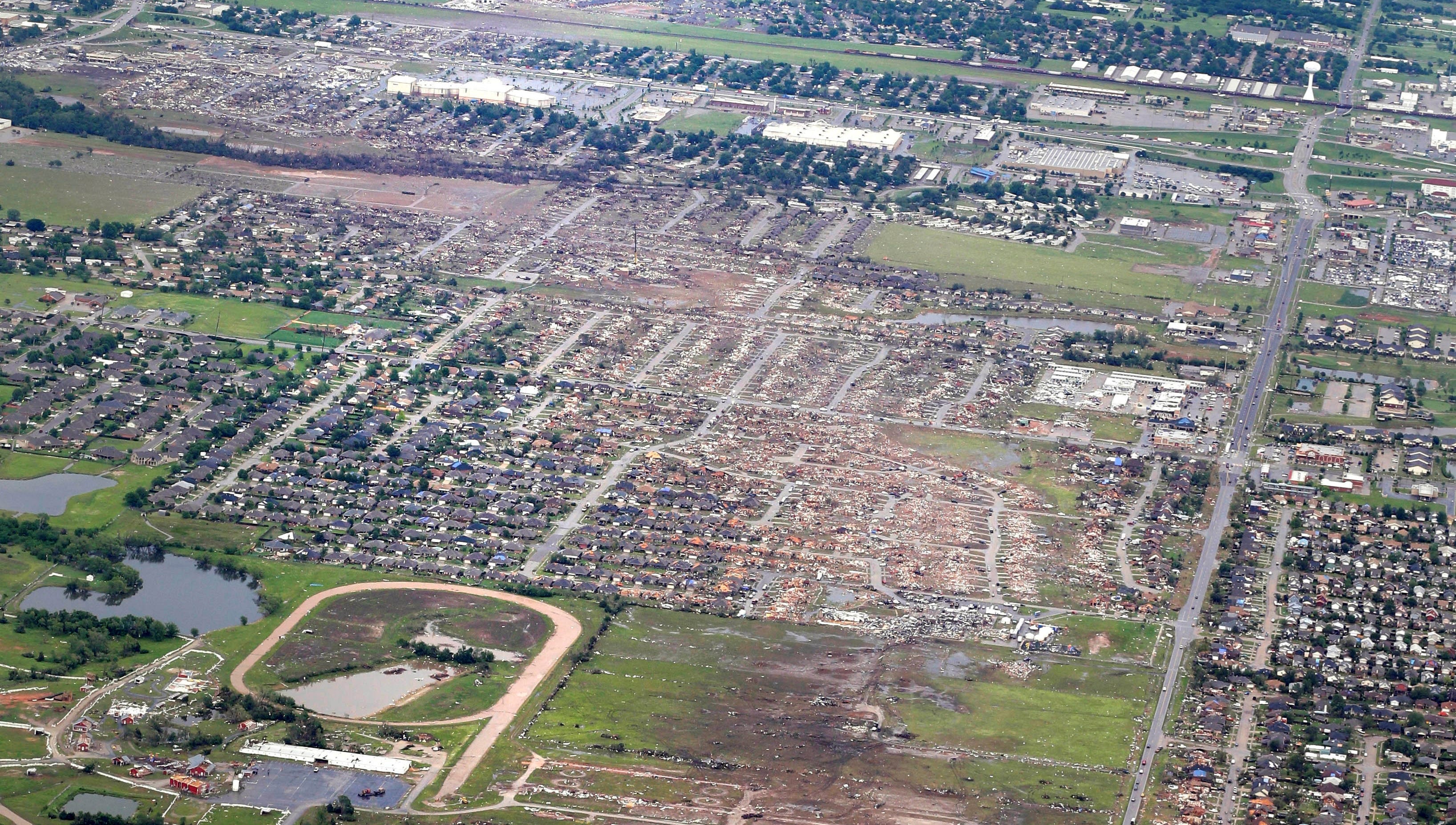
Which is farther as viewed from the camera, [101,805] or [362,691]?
[362,691]

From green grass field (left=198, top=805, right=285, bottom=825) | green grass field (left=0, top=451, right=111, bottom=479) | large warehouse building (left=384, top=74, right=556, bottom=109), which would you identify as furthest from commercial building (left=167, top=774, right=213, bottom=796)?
large warehouse building (left=384, top=74, right=556, bottom=109)

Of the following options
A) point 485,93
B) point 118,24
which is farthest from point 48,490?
point 118,24

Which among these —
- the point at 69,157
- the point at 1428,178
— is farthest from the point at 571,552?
the point at 1428,178

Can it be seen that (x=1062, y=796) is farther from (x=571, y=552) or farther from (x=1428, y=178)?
(x=1428, y=178)

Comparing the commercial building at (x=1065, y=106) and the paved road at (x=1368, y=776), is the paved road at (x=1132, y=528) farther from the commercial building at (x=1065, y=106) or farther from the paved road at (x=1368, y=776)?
the commercial building at (x=1065, y=106)

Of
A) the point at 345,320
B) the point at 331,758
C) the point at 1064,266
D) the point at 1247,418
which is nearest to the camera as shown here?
the point at 331,758

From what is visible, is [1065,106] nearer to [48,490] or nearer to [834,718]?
[48,490]
